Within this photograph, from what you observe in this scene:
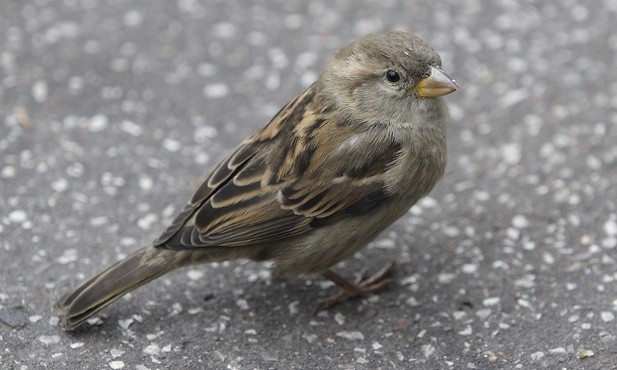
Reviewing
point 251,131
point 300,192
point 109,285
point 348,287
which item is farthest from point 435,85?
point 251,131

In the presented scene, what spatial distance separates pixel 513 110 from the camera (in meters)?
5.54

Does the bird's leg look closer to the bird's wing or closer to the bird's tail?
the bird's wing

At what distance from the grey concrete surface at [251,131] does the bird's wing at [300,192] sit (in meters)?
0.44

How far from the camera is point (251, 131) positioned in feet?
18.1

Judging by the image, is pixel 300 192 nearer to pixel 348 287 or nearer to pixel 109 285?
pixel 348 287

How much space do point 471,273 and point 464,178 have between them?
0.81m

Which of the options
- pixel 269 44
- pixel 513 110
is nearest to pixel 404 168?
pixel 513 110

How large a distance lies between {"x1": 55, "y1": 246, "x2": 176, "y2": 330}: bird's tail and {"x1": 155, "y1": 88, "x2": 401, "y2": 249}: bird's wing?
0.12 m

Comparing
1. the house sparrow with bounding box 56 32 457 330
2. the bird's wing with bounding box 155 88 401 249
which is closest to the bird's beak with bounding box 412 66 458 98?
the house sparrow with bounding box 56 32 457 330

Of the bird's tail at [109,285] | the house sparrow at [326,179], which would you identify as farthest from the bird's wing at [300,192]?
the bird's tail at [109,285]

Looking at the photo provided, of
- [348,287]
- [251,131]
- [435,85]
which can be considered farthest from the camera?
[251,131]

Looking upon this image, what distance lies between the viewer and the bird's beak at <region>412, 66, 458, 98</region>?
394cm

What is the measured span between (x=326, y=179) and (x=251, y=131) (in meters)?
1.61

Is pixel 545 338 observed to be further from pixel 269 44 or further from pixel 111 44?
pixel 111 44
